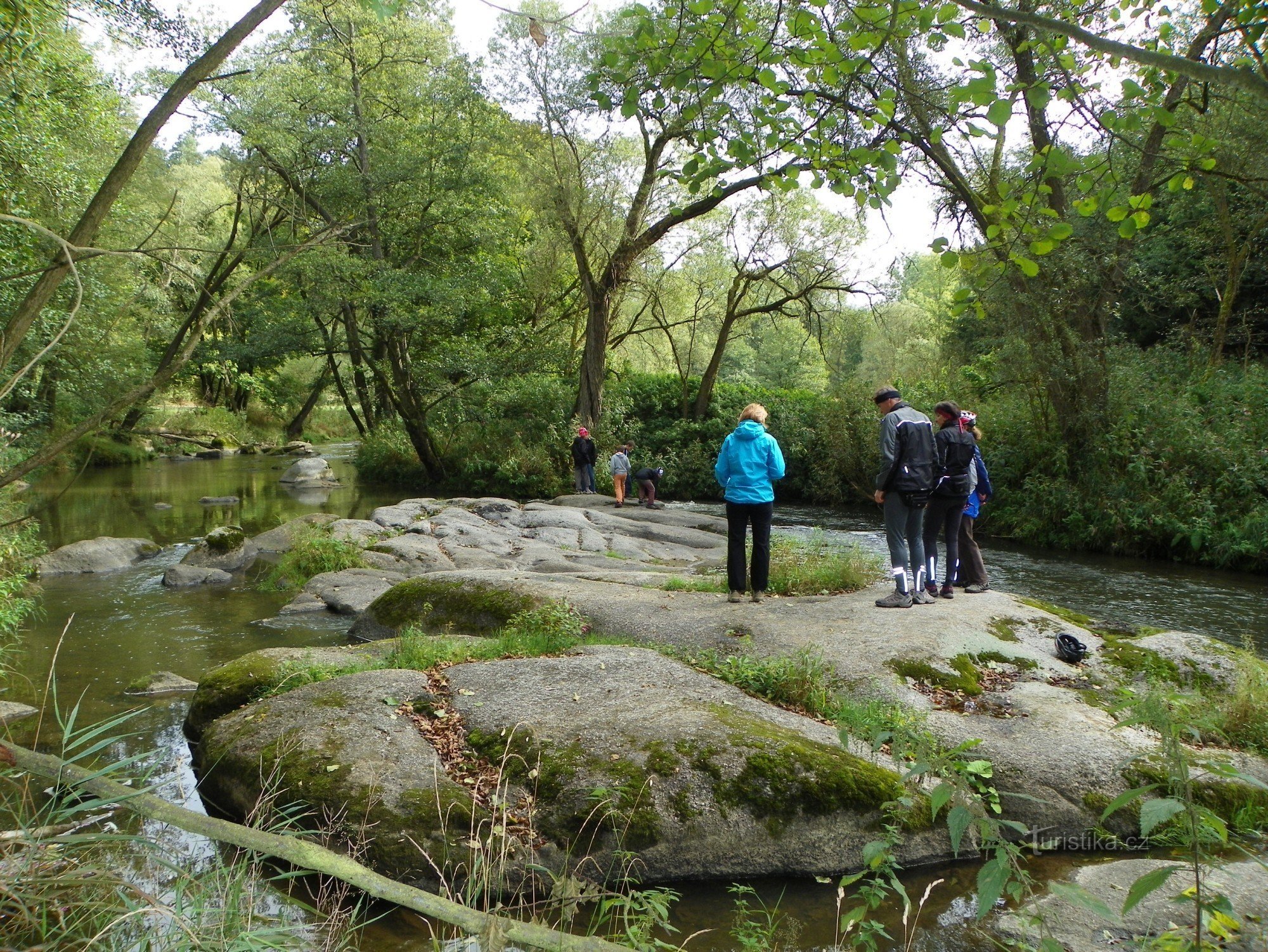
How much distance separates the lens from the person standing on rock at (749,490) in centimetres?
887

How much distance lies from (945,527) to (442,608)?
5750 mm

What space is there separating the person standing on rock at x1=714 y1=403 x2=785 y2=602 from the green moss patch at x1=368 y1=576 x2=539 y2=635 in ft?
7.17

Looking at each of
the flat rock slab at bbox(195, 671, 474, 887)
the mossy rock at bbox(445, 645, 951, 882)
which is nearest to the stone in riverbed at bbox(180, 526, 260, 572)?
the flat rock slab at bbox(195, 671, 474, 887)

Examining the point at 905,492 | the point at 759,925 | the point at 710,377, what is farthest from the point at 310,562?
the point at 710,377

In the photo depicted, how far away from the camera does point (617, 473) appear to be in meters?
20.7

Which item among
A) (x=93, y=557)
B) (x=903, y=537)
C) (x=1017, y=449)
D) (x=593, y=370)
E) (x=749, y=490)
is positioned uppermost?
(x=593, y=370)

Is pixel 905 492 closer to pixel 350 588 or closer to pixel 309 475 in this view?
pixel 350 588

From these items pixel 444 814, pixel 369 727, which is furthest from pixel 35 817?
pixel 369 727

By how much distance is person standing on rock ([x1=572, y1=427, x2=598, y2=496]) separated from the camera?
74.7ft

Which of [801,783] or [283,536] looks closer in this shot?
[801,783]

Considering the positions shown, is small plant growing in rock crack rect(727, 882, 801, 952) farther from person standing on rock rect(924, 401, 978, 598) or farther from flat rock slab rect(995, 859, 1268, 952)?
person standing on rock rect(924, 401, 978, 598)

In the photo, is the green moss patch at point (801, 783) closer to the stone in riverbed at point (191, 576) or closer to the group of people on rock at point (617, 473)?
the stone in riverbed at point (191, 576)

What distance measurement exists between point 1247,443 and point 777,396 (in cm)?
1469

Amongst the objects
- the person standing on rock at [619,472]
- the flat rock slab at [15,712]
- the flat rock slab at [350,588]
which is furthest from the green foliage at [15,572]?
the person standing on rock at [619,472]
